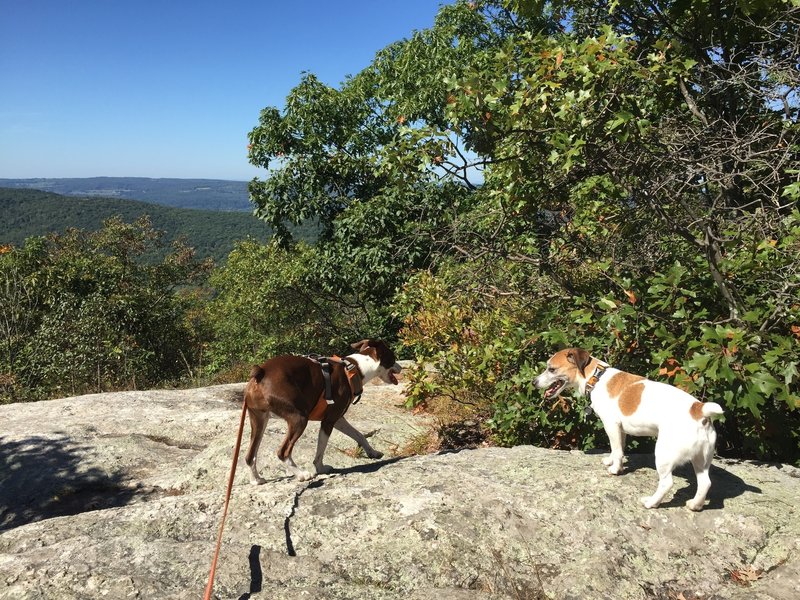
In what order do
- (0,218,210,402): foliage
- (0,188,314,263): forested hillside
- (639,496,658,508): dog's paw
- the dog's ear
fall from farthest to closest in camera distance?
(0,188,314,263): forested hillside
(0,218,210,402): foliage
the dog's ear
(639,496,658,508): dog's paw

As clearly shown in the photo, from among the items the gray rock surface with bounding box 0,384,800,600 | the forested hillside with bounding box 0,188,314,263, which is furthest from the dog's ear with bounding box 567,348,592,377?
the forested hillside with bounding box 0,188,314,263

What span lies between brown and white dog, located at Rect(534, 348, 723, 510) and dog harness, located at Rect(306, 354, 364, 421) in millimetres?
1555

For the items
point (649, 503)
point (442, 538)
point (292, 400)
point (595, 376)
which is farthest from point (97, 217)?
point (649, 503)

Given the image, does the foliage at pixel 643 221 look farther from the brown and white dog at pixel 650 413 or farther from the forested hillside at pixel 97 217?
the forested hillside at pixel 97 217

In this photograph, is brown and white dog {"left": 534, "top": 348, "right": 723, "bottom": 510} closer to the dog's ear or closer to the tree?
the dog's ear

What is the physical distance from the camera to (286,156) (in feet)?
45.5

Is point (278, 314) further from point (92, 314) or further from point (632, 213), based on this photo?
point (632, 213)

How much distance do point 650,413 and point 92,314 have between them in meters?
17.7

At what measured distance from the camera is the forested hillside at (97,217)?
12244 centimetres

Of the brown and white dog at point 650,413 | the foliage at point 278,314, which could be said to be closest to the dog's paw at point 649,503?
the brown and white dog at point 650,413

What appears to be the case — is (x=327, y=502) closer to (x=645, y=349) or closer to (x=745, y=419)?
(x=645, y=349)

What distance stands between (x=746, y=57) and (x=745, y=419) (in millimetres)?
4546

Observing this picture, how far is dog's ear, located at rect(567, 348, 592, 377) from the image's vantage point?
4.45 m

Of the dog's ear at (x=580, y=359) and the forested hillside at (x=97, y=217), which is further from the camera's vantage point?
the forested hillside at (x=97, y=217)
